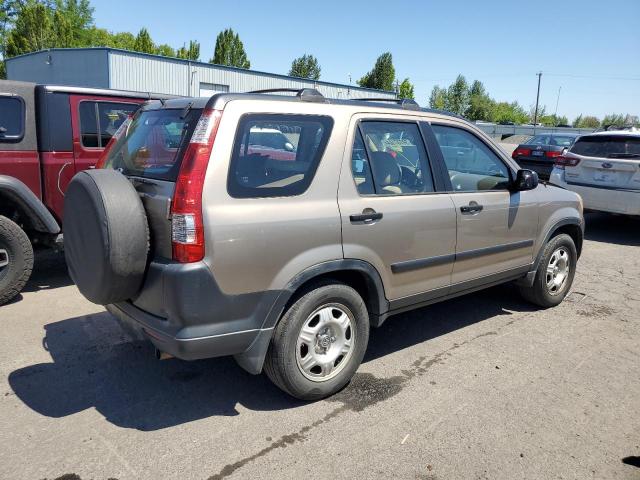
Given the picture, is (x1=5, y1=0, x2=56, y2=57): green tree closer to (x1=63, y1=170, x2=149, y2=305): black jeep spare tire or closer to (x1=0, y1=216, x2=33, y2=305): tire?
(x1=0, y1=216, x2=33, y2=305): tire

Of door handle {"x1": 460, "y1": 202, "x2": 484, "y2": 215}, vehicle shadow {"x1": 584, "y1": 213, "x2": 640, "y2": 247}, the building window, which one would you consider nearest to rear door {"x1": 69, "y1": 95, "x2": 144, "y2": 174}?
door handle {"x1": 460, "y1": 202, "x2": 484, "y2": 215}

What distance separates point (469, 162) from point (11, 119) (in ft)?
14.5

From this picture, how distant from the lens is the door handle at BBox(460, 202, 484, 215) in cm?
397

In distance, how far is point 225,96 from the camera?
9.40 feet

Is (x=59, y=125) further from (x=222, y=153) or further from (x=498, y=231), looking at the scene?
(x=498, y=231)

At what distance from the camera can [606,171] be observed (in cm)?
874

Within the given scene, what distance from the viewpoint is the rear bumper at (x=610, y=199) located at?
840 centimetres

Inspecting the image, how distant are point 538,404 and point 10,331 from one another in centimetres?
420

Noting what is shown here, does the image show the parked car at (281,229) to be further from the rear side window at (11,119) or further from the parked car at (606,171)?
the parked car at (606,171)

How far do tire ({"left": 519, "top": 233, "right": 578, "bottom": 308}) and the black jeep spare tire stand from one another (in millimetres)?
3829

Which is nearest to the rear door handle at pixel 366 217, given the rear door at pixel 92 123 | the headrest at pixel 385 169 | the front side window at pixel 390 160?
the front side window at pixel 390 160

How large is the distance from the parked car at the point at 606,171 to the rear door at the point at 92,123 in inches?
299

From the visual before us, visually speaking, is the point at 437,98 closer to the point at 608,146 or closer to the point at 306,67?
the point at 306,67

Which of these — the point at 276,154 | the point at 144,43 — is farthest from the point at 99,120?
the point at 144,43
